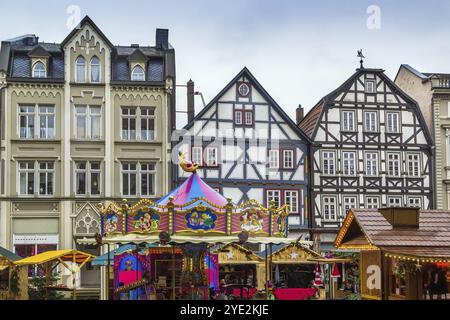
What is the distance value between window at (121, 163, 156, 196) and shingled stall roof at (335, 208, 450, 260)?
16675 millimetres

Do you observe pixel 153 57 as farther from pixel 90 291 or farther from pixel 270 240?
pixel 270 240

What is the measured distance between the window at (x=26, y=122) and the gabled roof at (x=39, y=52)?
2565 millimetres

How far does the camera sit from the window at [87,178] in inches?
1380

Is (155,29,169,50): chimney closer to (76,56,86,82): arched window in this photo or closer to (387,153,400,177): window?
(76,56,86,82): arched window

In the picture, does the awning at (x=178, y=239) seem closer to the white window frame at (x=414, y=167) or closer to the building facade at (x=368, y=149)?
the building facade at (x=368, y=149)

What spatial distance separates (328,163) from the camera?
37.8m

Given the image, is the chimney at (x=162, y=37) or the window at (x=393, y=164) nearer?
the window at (x=393, y=164)

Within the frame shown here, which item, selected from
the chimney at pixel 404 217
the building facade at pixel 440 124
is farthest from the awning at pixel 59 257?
the building facade at pixel 440 124

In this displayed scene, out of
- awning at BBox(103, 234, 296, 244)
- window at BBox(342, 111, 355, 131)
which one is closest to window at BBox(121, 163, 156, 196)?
window at BBox(342, 111, 355, 131)

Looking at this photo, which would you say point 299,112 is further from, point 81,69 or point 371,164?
point 81,69

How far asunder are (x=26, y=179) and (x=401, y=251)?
2188 centimetres

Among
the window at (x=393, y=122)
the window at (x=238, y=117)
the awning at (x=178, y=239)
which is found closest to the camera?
the awning at (x=178, y=239)

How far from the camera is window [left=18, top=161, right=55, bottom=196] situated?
3475 centimetres

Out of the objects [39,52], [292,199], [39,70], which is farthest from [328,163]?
[39,52]
